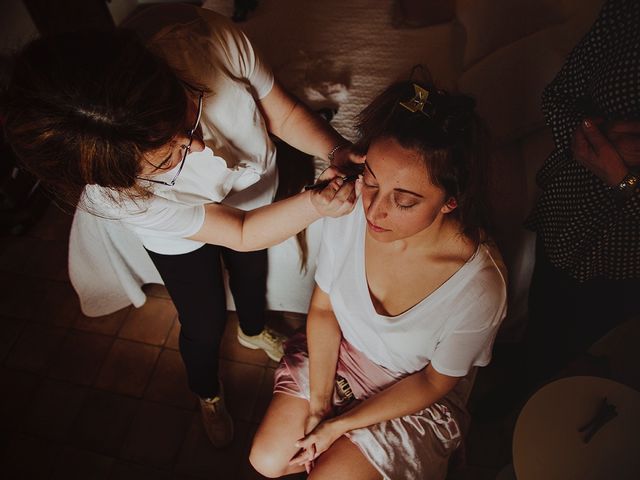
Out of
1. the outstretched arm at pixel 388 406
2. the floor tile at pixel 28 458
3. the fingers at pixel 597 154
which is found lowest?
the floor tile at pixel 28 458

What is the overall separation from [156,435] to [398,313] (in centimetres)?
124

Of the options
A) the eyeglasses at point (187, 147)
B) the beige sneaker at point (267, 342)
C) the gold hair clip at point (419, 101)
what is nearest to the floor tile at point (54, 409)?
the beige sneaker at point (267, 342)

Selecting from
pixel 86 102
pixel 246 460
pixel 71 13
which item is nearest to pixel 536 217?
pixel 86 102

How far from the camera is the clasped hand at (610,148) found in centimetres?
103

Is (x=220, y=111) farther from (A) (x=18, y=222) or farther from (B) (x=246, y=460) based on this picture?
(A) (x=18, y=222)

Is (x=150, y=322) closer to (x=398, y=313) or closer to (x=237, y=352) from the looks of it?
(x=237, y=352)

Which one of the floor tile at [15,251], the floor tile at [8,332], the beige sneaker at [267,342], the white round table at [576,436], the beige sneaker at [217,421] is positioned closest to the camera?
the white round table at [576,436]

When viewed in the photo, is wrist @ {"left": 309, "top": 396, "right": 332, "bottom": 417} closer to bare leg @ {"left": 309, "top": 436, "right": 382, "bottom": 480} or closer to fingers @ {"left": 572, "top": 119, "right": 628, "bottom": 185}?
bare leg @ {"left": 309, "top": 436, "right": 382, "bottom": 480}

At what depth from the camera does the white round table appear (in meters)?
1.22

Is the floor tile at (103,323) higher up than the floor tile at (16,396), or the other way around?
the floor tile at (103,323)

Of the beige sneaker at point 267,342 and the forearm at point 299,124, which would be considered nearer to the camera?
the forearm at point 299,124

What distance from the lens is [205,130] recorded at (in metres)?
1.15

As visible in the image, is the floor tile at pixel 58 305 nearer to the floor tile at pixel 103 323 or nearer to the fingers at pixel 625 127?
the floor tile at pixel 103 323

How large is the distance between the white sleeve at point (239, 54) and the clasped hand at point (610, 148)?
85 cm
